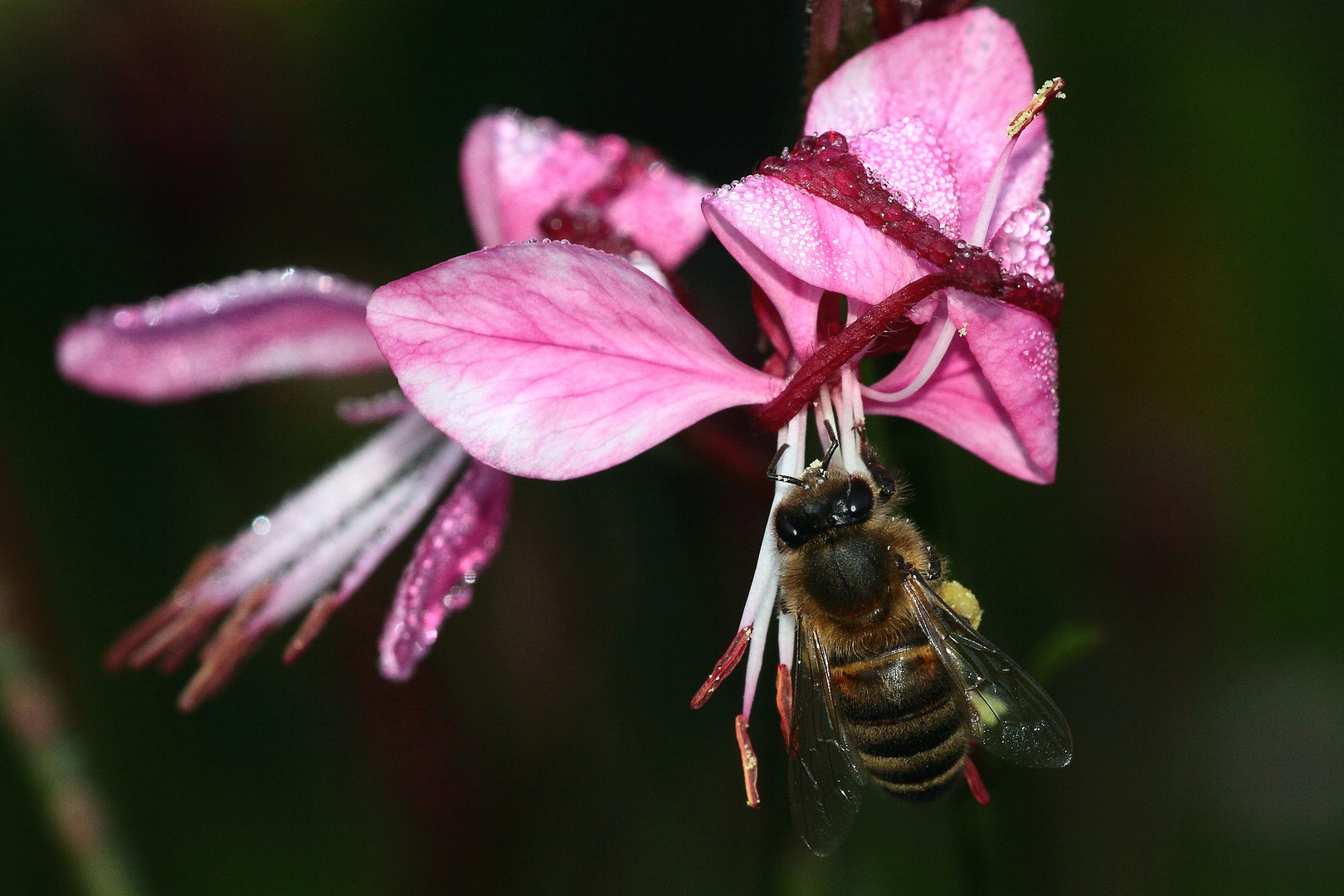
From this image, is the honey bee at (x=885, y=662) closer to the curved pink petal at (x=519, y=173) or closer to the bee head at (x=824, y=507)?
the bee head at (x=824, y=507)

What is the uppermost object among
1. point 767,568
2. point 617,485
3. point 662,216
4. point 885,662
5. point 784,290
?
point 662,216

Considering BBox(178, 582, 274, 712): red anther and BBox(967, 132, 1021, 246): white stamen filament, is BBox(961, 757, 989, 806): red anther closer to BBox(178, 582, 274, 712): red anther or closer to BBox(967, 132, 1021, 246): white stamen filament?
BBox(967, 132, 1021, 246): white stamen filament

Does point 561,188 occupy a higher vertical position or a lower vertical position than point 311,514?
higher

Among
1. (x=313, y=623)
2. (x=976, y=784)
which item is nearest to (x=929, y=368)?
(x=976, y=784)

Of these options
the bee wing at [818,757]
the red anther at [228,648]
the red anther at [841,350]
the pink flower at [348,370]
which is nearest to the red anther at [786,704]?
the bee wing at [818,757]

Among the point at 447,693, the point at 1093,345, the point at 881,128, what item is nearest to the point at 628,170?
the point at 881,128

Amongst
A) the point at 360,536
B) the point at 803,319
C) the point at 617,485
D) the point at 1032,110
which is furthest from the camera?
the point at 617,485

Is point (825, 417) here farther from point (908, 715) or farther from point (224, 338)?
point (224, 338)
